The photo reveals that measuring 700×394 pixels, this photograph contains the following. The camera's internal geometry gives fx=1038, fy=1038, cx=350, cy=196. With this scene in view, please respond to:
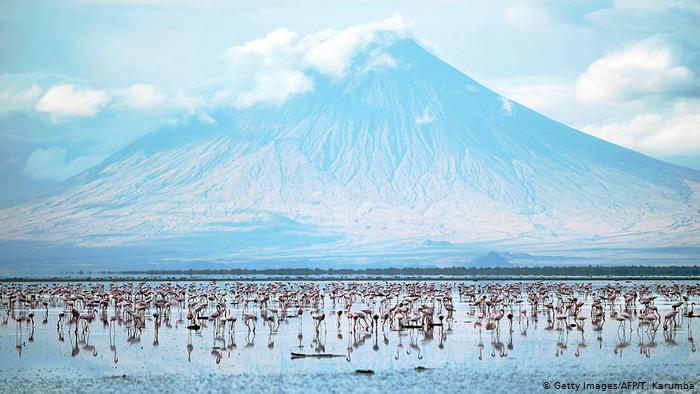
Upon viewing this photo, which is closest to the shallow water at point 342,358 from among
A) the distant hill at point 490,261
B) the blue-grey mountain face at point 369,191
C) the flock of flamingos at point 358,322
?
the flock of flamingos at point 358,322

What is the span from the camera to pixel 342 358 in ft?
80.3

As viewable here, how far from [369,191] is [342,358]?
146 m

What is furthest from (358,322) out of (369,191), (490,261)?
(369,191)

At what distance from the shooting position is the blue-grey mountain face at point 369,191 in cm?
15850

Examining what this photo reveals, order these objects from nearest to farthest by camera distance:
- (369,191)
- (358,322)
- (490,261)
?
(358,322) → (490,261) → (369,191)

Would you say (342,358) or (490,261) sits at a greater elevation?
(490,261)

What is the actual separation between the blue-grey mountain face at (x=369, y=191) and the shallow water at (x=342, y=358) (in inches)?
4744

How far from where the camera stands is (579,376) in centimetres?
2166

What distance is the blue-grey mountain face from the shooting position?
158 metres

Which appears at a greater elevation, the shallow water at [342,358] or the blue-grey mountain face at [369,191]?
the blue-grey mountain face at [369,191]

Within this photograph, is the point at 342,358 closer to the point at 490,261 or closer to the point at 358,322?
the point at 358,322

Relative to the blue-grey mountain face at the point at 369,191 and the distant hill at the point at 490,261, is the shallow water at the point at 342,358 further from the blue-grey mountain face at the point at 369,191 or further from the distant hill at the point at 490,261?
the blue-grey mountain face at the point at 369,191

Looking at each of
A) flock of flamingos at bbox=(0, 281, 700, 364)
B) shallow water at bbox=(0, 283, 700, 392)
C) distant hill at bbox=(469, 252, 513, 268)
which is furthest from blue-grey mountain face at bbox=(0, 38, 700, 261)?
shallow water at bbox=(0, 283, 700, 392)

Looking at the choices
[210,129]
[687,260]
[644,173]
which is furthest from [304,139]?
[687,260]
